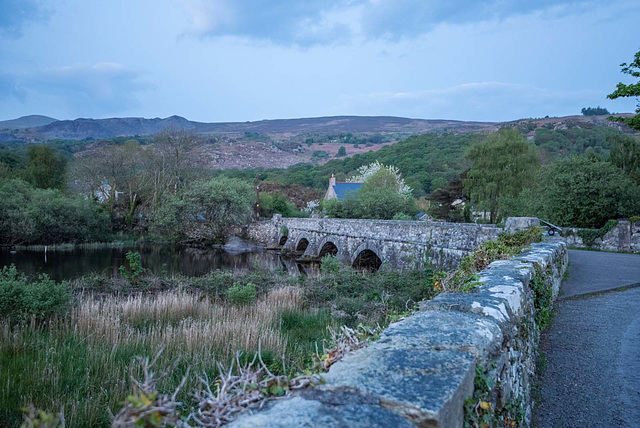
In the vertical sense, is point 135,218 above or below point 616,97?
below

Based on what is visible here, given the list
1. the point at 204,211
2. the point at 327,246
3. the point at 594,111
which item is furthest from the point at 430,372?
the point at 594,111

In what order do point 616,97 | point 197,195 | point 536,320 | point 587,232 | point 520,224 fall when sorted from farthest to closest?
point 197,195 → point 587,232 → point 616,97 → point 520,224 → point 536,320

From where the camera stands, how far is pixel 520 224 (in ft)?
34.6

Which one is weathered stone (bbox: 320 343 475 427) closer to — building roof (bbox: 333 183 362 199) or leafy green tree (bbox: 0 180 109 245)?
leafy green tree (bbox: 0 180 109 245)

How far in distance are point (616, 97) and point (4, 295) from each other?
54.3 feet

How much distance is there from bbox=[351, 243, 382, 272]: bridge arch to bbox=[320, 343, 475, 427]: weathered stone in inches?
736

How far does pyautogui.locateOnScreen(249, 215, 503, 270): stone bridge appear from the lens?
14867mm

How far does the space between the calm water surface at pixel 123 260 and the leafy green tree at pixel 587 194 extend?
44.0ft

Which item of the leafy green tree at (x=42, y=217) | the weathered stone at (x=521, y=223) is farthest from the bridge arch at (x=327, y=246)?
the leafy green tree at (x=42, y=217)

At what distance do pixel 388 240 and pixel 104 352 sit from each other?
50.1 ft

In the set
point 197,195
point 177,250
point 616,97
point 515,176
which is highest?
point 616,97

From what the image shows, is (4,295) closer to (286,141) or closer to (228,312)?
(228,312)

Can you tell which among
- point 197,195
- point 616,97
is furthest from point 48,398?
point 197,195

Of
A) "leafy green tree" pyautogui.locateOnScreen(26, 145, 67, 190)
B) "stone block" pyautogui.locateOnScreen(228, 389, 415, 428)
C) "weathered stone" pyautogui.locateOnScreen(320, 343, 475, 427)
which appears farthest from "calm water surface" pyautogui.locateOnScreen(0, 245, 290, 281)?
"leafy green tree" pyautogui.locateOnScreen(26, 145, 67, 190)
